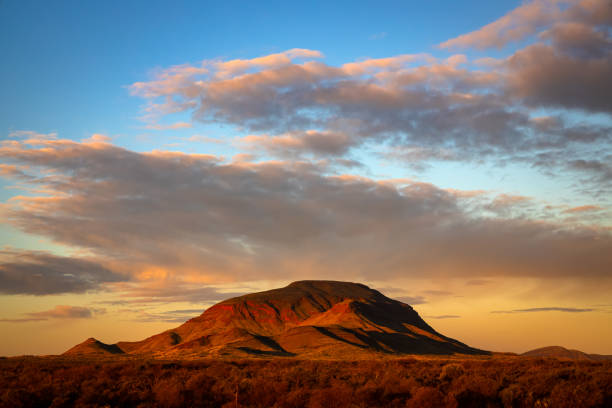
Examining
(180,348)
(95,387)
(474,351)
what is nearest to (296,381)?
(95,387)

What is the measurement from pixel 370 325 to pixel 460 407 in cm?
16360

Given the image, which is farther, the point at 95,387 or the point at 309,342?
the point at 309,342

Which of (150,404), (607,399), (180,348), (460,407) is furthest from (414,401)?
(180,348)

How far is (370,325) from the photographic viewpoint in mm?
179625

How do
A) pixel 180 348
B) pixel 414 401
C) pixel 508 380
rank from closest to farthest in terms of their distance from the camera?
pixel 414 401 < pixel 508 380 < pixel 180 348

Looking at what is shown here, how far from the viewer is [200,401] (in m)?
23.4

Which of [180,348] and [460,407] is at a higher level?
[460,407]

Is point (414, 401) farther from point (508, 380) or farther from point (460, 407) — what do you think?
point (508, 380)

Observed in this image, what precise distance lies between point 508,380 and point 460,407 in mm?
8420

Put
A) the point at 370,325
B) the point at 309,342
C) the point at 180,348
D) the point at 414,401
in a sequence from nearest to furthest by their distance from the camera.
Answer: the point at 414,401 < the point at 309,342 < the point at 180,348 < the point at 370,325

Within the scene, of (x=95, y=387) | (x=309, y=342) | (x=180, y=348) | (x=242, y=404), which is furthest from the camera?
(x=180, y=348)

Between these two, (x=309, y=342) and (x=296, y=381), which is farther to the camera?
(x=309, y=342)

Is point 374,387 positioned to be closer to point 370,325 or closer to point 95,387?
point 95,387

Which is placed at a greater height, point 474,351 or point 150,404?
point 150,404
